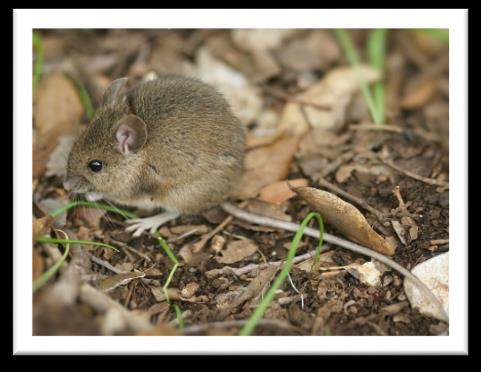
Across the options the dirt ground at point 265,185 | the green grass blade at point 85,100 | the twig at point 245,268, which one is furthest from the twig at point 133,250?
the green grass blade at point 85,100

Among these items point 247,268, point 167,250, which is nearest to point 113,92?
point 167,250

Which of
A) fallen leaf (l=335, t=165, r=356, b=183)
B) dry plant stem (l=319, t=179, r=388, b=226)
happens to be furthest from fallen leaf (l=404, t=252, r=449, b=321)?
fallen leaf (l=335, t=165, r=356, b=183)

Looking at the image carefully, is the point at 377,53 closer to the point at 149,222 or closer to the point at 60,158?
the point at 149,222

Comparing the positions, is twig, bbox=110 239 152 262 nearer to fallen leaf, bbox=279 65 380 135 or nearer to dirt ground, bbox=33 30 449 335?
dirt ground, bbox=33 30 449 335

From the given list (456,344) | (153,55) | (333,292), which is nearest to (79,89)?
(153,55)

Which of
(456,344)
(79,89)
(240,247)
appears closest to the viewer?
(456,344)

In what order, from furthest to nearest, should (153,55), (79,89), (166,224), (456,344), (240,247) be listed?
(153,55) → (79,89) → (166,224) → (240,247) → (456,344)

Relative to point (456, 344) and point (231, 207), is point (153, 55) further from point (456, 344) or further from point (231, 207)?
point (456, 344)

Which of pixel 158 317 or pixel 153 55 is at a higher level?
pixel 153 55
